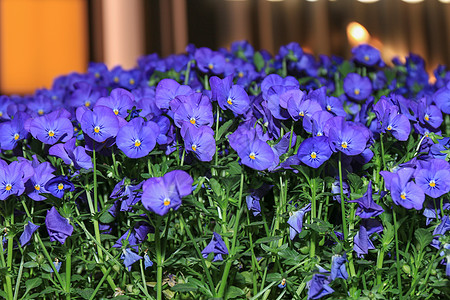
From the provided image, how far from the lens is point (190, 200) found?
662 mm

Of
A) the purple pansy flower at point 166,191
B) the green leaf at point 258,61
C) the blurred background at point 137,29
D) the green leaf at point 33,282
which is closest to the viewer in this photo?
the purple pansy flower at point 166,191

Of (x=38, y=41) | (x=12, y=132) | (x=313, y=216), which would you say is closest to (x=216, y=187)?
(x=313, y=216)

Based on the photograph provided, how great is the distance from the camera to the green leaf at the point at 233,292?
0.70 metres

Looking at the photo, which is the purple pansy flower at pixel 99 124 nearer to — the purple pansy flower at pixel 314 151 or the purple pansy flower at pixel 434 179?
the purple pansy flower at pixel 314 151

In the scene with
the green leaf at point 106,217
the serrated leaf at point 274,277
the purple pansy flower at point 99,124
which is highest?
the purple pansy flower at point 99,124

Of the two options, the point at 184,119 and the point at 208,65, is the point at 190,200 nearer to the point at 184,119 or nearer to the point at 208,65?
the point at 184,119

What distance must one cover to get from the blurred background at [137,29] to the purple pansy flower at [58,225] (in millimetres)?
3982

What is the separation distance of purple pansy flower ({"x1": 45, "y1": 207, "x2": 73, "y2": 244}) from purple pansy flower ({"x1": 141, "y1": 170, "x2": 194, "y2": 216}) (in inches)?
5.8

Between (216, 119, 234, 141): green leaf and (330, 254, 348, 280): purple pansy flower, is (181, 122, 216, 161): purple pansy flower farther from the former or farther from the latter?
(330, 254, 348, 280): purple pansy flower

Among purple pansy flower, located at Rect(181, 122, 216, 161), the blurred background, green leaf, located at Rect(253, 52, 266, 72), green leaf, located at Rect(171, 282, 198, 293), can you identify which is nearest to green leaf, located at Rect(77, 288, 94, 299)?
green leaf, located at Rect(171, 282, 198, 293)

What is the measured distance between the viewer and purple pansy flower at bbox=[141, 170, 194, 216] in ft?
2.05

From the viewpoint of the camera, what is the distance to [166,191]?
63 cm

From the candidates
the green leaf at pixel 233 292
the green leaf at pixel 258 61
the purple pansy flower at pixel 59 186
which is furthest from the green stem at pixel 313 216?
the green leaf at pixel 258 61

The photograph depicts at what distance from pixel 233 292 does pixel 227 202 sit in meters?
0.12
